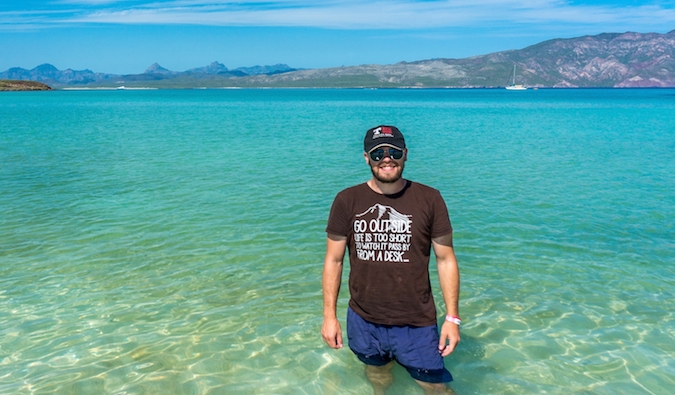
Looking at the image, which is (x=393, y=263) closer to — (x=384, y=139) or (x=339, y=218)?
(x=339, y=218)

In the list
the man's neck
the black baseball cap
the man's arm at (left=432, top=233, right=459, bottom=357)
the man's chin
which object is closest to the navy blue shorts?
the man's arm at (left=432, top=233, right=459, bottom=357)

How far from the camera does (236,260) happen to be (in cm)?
1158

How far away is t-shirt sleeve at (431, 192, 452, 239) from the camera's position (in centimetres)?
459

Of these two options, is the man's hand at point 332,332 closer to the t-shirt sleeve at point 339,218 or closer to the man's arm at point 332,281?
the man's arm at point 332,281

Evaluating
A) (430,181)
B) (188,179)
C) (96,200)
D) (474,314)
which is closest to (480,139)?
(430,181)

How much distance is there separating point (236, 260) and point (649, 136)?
39.9 m

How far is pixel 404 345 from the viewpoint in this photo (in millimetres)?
4938

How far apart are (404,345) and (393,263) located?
0.82 m

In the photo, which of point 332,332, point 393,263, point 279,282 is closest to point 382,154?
point 393,263

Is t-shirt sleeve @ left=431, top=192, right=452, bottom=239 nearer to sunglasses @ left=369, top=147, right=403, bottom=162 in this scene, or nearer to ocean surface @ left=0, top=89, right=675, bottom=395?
sunglasses @ left=369, top=147, right=403, bottom=162

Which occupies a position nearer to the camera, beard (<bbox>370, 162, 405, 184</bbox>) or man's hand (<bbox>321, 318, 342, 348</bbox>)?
beard (<bbox>370, 162, 405, 184</bbox>)

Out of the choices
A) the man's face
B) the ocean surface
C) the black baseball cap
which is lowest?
the ocean surface

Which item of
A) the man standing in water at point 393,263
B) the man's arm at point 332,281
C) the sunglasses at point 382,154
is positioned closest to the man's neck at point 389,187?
the man standing in water at point 393,263

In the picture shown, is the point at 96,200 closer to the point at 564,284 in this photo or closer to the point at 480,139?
the point at 564,284
